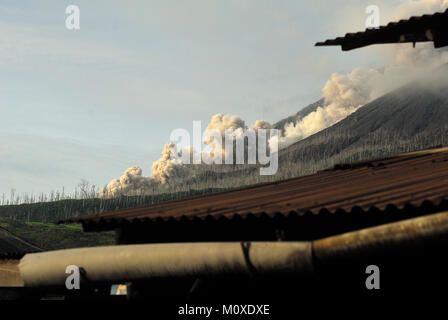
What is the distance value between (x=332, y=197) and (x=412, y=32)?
18.1 ft

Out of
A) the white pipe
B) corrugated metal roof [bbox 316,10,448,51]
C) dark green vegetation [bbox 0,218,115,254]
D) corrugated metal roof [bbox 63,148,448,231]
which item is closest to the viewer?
the white pipe

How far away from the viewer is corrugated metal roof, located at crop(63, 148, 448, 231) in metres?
7.32

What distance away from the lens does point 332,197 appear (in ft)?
27.4

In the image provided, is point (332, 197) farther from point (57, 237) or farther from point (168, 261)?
point (57, 237)

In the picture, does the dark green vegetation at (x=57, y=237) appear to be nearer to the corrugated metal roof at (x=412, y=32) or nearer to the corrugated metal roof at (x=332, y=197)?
the corrugated metal roof at (x=412, y=32)

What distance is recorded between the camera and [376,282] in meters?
7.23

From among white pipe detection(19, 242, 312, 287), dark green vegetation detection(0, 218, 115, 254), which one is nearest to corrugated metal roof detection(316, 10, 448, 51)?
white pipe detection(19, 242, 312, 287)

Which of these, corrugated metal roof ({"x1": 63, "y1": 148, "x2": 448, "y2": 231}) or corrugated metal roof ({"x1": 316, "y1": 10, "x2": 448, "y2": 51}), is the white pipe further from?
Answer: corrugated metal roof ({"x1": 316, "y1": 10, "x2": 448, "y2": 51})

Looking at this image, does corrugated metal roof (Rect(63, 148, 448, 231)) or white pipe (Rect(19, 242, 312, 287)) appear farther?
corrugated metal roof (Rect(63, 148, 448, 231))

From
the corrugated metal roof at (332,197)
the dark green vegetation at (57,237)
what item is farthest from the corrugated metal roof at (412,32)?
the dark green vegetation at (57,237)

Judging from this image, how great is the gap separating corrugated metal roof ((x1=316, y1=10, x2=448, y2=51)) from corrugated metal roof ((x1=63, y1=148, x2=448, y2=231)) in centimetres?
238
